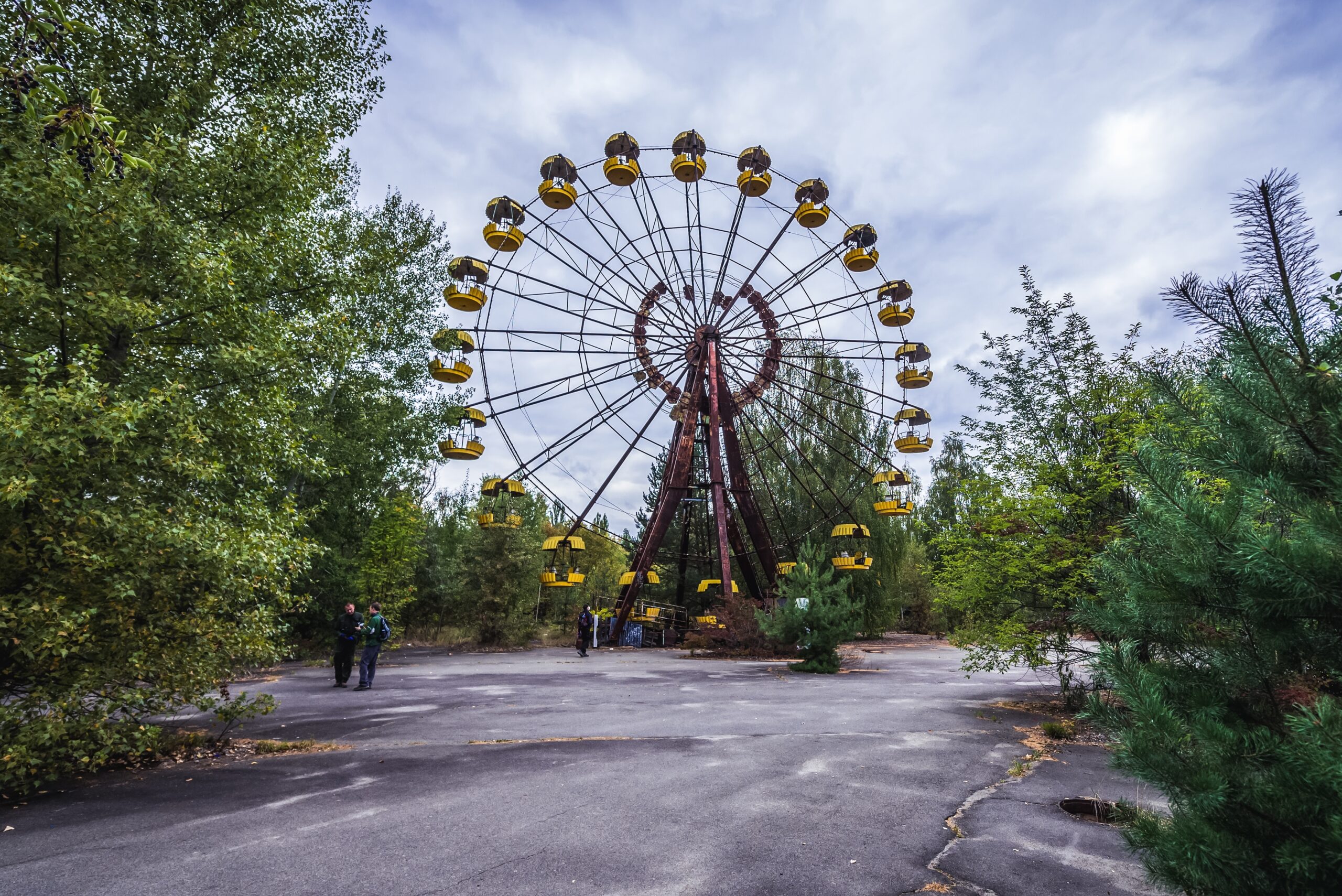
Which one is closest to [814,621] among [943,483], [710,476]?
[710,476]

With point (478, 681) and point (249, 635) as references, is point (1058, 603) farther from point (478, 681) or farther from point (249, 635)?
point (478, 681)

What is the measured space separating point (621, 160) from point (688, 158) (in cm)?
217

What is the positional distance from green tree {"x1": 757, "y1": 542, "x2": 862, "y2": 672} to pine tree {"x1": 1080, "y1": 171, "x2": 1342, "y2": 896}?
12.6 meters

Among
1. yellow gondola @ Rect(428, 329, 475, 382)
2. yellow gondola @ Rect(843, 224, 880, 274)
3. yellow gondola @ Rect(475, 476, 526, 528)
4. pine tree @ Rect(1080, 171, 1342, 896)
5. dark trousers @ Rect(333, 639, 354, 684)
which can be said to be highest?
yellow gondola @ Rect(843, 224, 880, 274)

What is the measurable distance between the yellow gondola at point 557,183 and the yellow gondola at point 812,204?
21.3 ft

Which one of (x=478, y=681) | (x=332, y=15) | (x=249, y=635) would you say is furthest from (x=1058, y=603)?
(x=332, y=15)

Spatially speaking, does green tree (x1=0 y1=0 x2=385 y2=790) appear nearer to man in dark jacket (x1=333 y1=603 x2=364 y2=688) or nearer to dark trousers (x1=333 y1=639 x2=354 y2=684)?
man in dark jacket (x1=333 y1=603 x2=364 y2=688)

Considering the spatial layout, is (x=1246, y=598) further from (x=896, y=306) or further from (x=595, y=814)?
(x=896, y=306)

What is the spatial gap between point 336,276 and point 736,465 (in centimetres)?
1510

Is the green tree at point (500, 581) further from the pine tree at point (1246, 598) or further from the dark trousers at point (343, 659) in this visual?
the pine tree at point (1246, 598)

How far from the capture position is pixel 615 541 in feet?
107

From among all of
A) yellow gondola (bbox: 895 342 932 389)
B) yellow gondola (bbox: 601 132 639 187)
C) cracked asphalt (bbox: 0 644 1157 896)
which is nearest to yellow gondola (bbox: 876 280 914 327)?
yellow gondola (bbox: 895 342 932 389)

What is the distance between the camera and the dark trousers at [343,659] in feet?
37.8

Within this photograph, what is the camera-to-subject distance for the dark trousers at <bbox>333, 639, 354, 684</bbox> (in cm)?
1151
